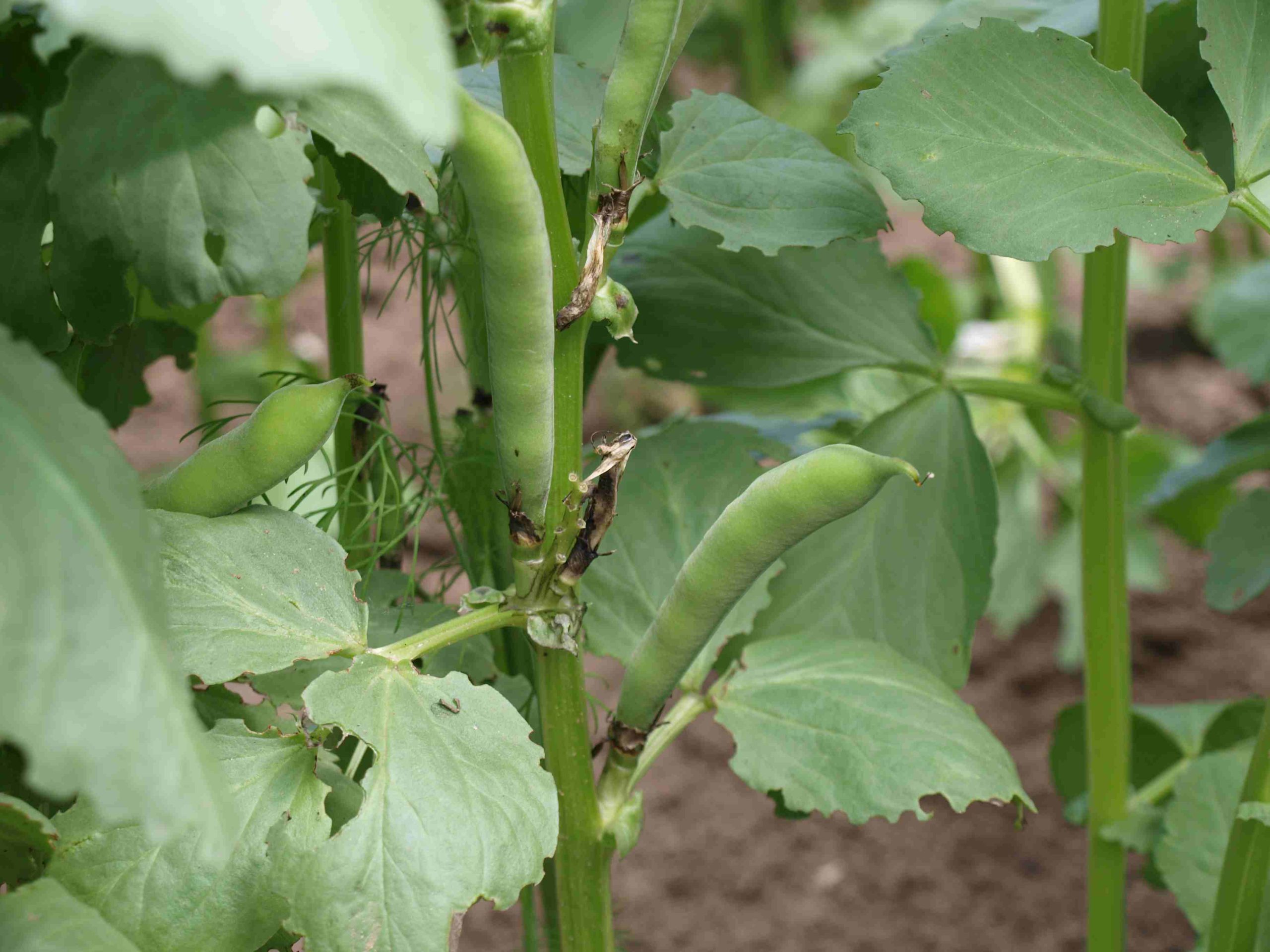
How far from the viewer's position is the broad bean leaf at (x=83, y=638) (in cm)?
32

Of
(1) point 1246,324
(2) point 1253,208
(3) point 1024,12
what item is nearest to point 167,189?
(2) point 1253,208

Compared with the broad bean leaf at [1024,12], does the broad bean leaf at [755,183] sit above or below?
below

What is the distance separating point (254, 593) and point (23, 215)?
0.20 meters

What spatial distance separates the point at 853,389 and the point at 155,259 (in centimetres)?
82

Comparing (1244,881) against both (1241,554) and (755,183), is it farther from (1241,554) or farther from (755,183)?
(755,183)

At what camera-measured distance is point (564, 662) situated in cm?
62

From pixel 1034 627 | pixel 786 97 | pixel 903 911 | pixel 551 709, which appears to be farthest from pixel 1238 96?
pixel 786 97

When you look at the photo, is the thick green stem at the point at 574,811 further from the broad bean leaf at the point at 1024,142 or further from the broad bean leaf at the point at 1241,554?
the broad bean leaf at the point at 1241,554

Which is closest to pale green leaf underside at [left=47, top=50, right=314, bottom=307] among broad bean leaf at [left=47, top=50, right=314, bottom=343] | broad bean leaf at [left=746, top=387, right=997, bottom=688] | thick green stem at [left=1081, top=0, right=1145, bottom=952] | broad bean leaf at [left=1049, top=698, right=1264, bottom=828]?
broad bean leaf at [left=47, top=50, right=314, bottom=343]

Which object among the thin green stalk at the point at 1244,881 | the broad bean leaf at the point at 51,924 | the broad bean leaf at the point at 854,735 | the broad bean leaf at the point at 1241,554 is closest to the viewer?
the broad bean leaf at the point at 51,924

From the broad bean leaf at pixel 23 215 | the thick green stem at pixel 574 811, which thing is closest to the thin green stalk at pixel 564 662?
the thick green stem at pixel 574 811

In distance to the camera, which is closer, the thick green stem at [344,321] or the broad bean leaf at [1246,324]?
the thick green stem at [344,321]

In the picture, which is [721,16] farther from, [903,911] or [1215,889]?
[1215,889]

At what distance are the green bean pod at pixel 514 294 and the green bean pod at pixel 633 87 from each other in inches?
2.4
